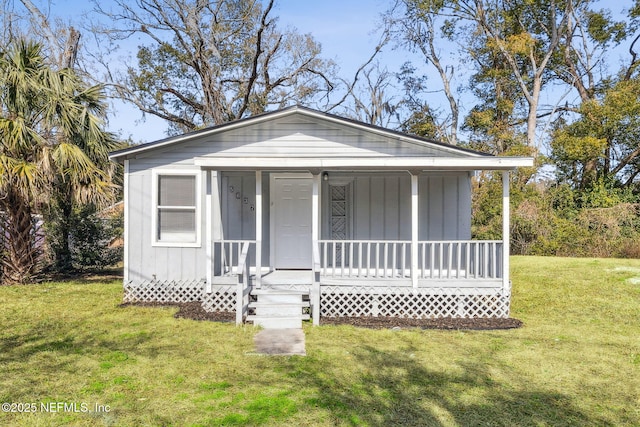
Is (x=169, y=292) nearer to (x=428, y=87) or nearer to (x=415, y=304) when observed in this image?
(x=415, y=304)

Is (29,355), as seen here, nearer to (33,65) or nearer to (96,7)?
(33,65)

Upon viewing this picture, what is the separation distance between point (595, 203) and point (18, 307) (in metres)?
19.8

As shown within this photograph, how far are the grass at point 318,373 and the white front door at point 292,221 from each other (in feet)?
8.17

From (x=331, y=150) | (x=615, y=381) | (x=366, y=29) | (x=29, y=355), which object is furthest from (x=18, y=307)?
(x=366, y=29)

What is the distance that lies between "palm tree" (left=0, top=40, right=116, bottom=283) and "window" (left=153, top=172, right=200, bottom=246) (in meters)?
1.90

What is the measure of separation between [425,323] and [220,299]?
3.74 meters

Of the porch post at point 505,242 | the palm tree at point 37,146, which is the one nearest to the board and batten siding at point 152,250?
the palm tree at point 37,146

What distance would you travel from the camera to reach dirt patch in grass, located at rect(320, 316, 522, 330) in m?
7.36

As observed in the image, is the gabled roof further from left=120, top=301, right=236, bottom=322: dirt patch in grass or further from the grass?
the grass

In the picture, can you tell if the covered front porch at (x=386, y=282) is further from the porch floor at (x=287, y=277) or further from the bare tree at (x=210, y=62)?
the bare tree at (x=210, y=62)

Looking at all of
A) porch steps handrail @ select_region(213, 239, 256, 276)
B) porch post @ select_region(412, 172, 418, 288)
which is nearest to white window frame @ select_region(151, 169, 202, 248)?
porch steps handrail @ select_region(213, 239, 256, 276)

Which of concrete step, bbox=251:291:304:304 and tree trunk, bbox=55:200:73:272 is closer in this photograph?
concrete step, bbox=251:291:304:304

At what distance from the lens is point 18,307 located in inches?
328

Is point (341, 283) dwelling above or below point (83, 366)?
above
